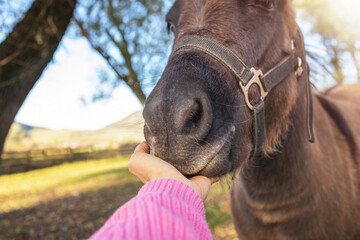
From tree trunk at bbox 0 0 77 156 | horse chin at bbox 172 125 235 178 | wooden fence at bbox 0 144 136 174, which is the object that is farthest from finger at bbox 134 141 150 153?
wooden fence at bbox 0 144 136 174

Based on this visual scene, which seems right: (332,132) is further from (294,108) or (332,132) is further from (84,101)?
(84,101)

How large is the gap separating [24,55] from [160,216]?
178 inches

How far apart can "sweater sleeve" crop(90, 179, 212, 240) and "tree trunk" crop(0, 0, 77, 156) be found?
4.16 m

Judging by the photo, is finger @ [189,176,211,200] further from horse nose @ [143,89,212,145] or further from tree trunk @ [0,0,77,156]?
tree trunk @ [0,0,77,156]

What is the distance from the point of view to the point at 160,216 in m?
0.74

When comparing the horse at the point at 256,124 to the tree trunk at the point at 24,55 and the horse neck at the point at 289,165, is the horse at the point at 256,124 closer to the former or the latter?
the horse neck at the point at 289,165

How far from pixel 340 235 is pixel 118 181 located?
10.5 meters

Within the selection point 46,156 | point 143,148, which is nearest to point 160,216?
point 143,148

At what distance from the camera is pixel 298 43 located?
2209mm

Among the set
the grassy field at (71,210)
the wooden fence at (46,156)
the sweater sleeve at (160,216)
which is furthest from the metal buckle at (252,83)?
the wooden fence at (46,156)

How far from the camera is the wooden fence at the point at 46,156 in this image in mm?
18125

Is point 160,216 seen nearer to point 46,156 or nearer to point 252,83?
point 252,83

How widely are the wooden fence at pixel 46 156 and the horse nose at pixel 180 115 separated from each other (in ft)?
46.0

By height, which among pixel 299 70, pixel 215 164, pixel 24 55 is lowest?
pixel 24 55
